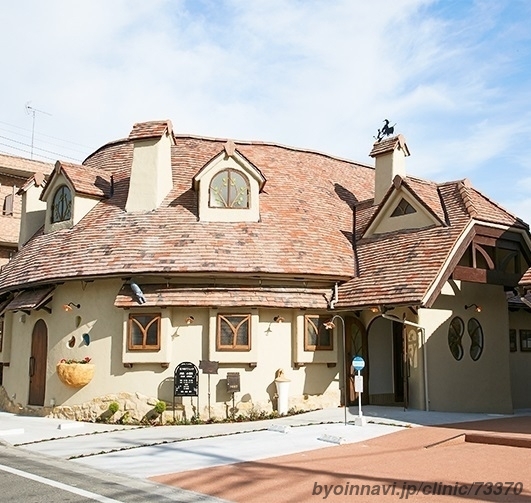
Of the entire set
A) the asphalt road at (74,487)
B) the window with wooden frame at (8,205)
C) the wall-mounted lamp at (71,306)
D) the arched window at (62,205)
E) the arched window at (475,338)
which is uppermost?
the window with wooden frame at (8,205)

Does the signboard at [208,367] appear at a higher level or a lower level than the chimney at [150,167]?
A: lower

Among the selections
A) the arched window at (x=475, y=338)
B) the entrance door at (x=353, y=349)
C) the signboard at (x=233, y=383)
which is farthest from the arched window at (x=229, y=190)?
the arched window at (x=475, y=338)

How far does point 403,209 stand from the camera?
19.1 metres

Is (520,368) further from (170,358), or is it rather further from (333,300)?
(170,358)

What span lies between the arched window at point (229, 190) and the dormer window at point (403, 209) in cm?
447

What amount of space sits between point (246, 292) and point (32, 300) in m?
6.17

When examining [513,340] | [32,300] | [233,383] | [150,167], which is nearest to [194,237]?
[150,167]

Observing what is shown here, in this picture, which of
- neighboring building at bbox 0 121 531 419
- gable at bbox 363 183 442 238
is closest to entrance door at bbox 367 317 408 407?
neighboring building at bbox 0 121 531 419

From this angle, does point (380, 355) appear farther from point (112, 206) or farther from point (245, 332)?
point (112, 206)

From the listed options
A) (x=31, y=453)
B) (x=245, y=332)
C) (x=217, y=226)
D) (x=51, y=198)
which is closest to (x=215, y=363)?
(x=245, y=332)

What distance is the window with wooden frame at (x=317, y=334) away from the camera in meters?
17.5

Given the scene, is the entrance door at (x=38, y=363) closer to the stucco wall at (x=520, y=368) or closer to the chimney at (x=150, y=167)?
the chimney at (x=150, y=167)

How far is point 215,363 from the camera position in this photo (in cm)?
1627

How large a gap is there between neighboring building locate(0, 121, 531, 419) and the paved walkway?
4.70 ft
